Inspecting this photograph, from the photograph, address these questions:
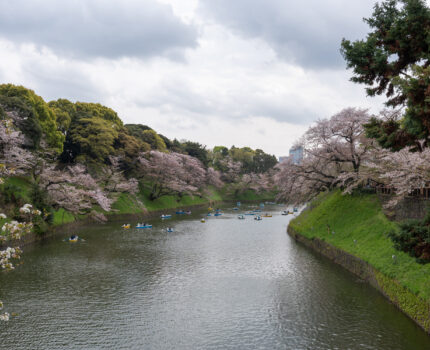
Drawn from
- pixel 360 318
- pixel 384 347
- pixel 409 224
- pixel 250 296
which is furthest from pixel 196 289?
pixel 409 224

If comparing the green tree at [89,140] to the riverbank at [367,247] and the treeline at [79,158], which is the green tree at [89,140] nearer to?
the treeline at [79,158]

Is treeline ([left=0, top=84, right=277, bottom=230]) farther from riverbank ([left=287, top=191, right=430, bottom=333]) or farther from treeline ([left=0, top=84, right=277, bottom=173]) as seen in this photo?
riverbank ([left=287, top=191, right=430, bottom=333])

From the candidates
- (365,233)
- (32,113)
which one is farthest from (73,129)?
(365,233)

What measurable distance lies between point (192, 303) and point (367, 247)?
1475 cm

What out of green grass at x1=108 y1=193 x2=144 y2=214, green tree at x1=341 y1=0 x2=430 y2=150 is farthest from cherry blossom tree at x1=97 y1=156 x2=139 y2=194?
green tree at x1=341 y1=0 x2=430 y2=150

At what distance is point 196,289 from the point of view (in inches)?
888

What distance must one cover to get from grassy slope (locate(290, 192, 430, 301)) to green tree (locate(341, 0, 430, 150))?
9.56 metres

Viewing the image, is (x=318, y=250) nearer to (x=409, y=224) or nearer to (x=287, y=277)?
(x=287, y=277)

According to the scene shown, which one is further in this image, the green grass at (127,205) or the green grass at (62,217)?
the green grass at (127,205)

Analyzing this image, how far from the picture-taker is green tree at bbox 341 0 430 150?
33.6 feet

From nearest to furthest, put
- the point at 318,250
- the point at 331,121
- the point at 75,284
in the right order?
1. the point at 75,284
2. the point at 318,250
3. the point at 331,121

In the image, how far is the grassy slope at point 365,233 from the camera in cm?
1890

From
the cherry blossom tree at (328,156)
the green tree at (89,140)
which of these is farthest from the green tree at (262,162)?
the cherry blossom tree at (328,156)

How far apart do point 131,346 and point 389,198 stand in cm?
2605
